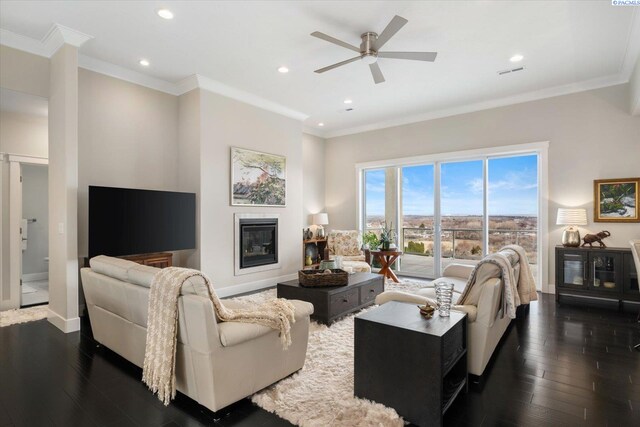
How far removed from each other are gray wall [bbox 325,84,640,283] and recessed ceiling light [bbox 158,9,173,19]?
497 cm

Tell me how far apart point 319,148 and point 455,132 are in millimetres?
3138

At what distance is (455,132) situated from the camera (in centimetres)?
651

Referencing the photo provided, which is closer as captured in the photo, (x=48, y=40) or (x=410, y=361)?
(x=410, y=361)

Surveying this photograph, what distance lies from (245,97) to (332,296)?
368 cm

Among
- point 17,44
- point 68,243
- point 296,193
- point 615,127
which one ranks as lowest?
point 68,243

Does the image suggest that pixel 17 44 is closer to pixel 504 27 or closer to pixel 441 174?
pixel 504 27

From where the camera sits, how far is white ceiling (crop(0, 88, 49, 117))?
3975 mm

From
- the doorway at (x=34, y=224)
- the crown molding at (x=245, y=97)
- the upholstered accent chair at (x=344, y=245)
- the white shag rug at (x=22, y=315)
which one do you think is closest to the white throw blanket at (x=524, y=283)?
the upholstered accent chair at (x=344, y=245)

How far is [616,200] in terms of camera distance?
16.2 feet

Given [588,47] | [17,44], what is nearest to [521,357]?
[588,47]

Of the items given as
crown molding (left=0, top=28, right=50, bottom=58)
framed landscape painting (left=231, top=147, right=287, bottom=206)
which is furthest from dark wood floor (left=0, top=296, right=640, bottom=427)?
crown molding (left=0, top=28, right=50, bottom=58)

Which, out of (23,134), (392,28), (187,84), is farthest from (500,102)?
(23,134)

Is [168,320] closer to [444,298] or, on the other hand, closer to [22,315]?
[444,298]

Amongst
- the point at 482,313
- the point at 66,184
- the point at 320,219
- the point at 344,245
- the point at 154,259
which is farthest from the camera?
the point at 320,219
